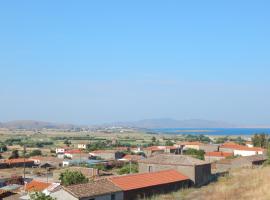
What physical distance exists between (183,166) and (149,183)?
7249 mm

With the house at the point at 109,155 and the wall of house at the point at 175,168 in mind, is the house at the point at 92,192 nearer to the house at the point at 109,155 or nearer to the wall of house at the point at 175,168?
the wall of house at the point at 175,168

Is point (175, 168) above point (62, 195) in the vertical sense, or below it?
above

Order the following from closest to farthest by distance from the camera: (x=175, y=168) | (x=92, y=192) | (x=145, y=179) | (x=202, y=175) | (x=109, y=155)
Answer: (x=92, y=192) < (x=145, y=179) < (x=175, y=168) < (x=202, y=175) < (x=109, y=155)

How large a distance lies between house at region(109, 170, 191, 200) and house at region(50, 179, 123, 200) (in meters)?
0.93

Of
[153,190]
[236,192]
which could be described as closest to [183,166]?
[153,190]

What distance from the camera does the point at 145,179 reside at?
35.9 m

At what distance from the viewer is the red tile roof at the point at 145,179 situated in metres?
33.3

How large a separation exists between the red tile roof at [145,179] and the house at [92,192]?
95 centimetres

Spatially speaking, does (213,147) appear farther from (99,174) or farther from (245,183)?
(245,183)

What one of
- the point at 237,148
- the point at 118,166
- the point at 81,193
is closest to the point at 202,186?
the point at 81,193

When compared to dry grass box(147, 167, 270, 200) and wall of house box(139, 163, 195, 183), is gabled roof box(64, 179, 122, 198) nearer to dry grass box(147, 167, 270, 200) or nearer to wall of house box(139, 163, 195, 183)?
dry grass box(147, 167, 270, 200)

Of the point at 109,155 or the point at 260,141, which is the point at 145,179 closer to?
the point at 109,155

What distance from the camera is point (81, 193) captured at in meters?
28.1

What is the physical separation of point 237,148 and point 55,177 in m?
45.9
